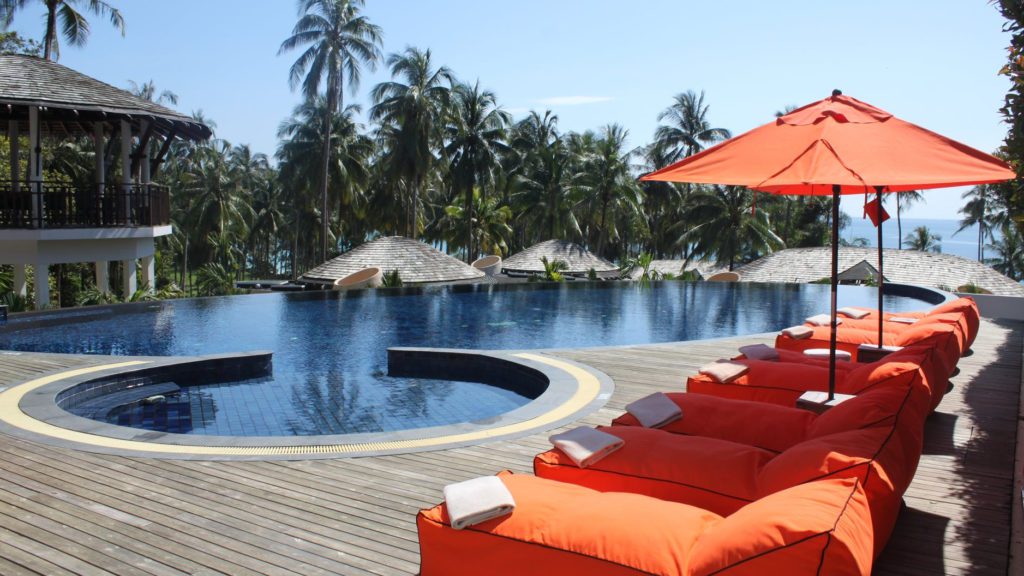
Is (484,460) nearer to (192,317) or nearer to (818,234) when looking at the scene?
(192,317)

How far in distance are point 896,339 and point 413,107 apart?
91.2ft

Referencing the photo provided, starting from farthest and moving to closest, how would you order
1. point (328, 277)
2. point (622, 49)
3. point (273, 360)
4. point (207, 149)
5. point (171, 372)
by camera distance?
point (207, 149) < point (328, 277) < point (622, 49) < point (273, 360) < point (171, 372)

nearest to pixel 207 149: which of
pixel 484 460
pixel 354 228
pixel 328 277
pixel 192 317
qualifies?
pixel 354 228

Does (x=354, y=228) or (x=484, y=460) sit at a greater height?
(x=354, y=228)

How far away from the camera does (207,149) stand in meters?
47.3

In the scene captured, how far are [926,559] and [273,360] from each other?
31.3 ft

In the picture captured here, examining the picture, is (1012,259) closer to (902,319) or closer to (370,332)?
(902,319)

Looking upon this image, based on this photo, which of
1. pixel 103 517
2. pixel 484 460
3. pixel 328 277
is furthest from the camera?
pixel 328 277

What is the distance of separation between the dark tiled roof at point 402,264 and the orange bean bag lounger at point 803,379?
56.0 feet

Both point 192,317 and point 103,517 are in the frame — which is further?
point 192,317

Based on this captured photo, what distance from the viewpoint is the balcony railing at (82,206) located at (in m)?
15.2

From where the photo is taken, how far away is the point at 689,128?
39.9 m

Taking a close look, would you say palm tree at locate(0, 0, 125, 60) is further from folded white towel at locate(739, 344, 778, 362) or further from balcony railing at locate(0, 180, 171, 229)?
folded white towel at locate(739, 344, 778, 362)

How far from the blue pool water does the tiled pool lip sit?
1044mm
